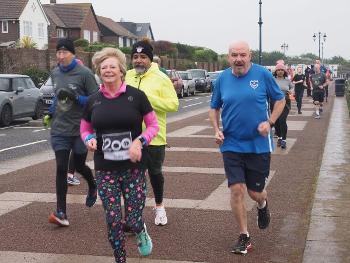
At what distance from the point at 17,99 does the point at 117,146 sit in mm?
15319

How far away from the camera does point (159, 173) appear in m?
6.14

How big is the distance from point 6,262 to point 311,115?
687 inches

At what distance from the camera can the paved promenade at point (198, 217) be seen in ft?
17.6

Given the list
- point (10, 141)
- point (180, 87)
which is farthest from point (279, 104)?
point (180, 87)

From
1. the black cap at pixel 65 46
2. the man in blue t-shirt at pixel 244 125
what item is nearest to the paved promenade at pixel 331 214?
the man in blue t-shirt at pixel 244 125

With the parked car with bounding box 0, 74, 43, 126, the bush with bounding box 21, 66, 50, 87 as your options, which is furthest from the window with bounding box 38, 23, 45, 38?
the parked car with bounding box 0, 74, 43, 126

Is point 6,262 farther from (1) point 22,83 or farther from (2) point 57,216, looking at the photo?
(1) point 22,83

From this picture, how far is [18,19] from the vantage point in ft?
192

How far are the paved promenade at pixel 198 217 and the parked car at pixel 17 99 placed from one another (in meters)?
7.56

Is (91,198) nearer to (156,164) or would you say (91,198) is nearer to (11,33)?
(156,164)

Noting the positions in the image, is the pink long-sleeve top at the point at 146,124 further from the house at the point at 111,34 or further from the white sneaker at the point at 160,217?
the house at the point at 111,34

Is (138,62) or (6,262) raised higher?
(138,62)

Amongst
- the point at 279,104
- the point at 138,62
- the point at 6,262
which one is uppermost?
the point at 138,62

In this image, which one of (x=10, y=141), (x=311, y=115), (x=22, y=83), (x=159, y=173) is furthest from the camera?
(x=311, y=115)
